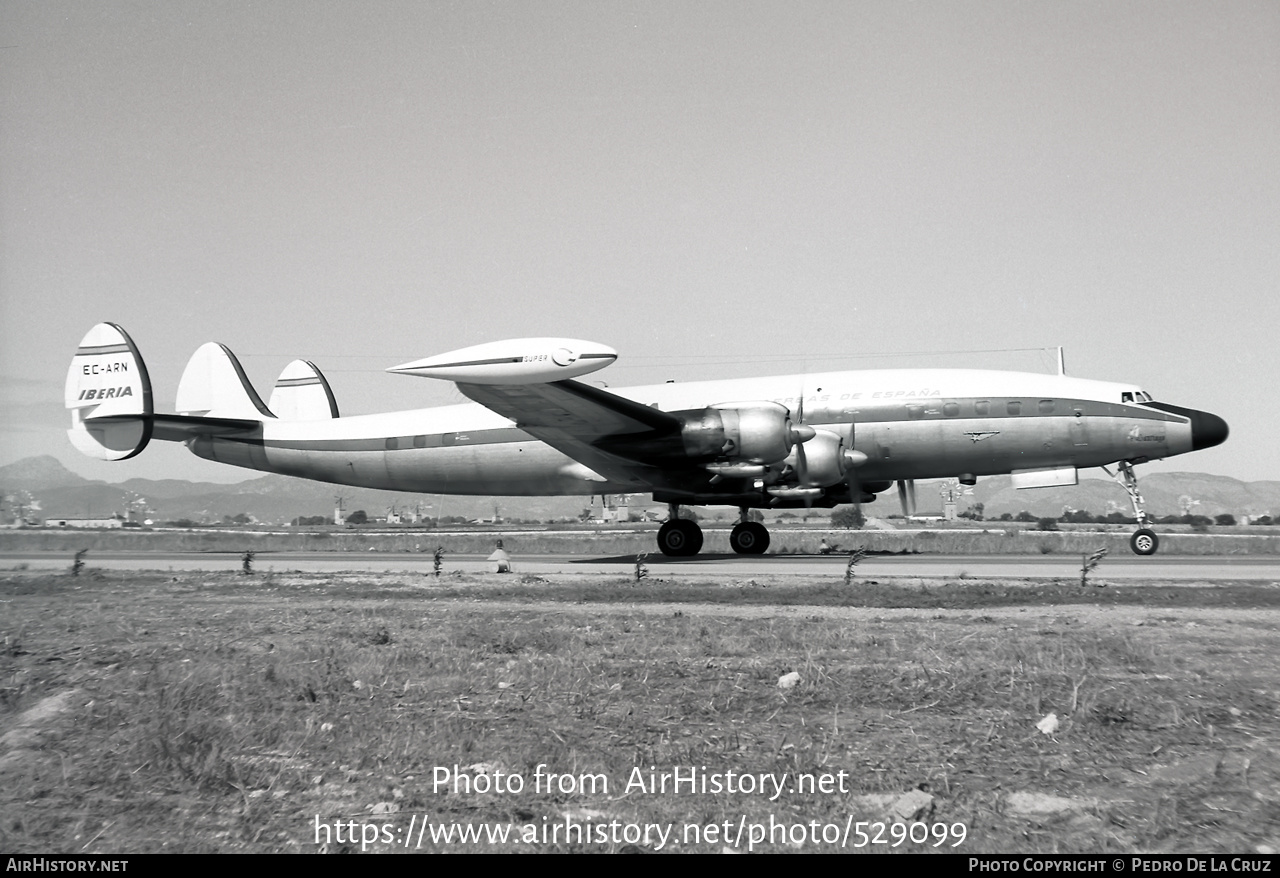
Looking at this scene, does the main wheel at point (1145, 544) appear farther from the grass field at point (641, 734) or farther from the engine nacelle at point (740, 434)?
the grass field at point (641, 734)

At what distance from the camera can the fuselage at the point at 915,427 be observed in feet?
66.9

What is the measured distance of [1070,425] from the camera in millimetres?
20359

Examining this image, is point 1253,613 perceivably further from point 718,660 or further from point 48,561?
point 48,561

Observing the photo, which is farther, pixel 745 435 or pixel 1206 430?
pixel 1206 430

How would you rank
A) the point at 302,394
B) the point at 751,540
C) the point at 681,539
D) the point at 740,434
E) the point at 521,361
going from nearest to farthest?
the point at 521,361
the point at 740,434
the point at 681,539
the point at 751,540
the point at 302,394

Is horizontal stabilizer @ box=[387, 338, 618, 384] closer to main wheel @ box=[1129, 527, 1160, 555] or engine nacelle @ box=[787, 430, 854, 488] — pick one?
engine nacelle @ box=[787, 430, 854, 488]

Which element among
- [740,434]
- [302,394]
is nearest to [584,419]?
[740,434]

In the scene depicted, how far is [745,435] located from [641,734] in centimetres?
1383

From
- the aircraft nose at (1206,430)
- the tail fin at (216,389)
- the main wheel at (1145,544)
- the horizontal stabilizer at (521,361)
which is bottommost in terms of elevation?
the main wheel at (1145,544)

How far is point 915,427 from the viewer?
20.5 m

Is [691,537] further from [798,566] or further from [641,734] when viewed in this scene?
[641,734]

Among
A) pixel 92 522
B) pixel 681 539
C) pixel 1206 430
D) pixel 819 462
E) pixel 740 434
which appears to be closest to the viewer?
pixel 740 434

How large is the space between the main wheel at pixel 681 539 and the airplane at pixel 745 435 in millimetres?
37

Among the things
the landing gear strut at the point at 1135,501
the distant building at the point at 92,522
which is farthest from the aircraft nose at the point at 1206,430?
the distant building at the point at 92,522
